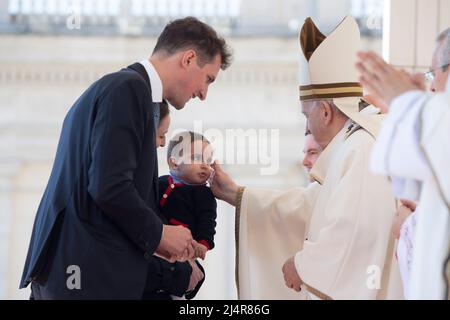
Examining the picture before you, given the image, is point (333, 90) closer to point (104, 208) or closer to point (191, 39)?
point (191, 39)

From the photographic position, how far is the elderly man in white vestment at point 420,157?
2.29m

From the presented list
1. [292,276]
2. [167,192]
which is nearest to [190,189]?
[167,192]

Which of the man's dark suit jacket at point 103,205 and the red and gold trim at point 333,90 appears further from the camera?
the red and gold trim at point 333,90

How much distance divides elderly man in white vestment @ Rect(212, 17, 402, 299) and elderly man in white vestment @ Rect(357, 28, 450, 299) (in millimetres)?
769

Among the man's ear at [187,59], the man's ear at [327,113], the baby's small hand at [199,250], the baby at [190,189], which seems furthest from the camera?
the man's ear at [327,113]

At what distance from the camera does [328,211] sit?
3.29 metres

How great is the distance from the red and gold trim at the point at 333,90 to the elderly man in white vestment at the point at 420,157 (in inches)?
44.5

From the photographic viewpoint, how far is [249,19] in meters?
10.7

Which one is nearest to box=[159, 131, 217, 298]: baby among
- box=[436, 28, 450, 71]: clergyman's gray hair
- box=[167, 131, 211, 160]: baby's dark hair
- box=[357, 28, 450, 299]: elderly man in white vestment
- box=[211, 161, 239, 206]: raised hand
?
box=[167, 131, 211, 160]: baby's dark hair

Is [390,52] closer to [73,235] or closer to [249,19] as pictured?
[73,235]

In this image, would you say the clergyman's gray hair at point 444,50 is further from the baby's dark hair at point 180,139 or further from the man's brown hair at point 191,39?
the baby's dark hair at point 180,139

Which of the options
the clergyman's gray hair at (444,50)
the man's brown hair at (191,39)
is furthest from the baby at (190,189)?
the clergyman's gray hair at (444,50)
